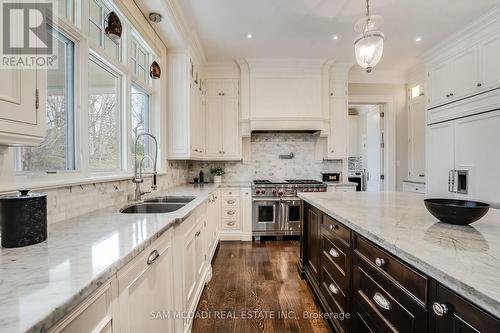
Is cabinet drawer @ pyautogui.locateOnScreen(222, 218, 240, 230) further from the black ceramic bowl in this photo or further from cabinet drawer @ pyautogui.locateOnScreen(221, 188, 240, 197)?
the black ceramic bowl

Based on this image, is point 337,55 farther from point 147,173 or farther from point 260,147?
point 147,173

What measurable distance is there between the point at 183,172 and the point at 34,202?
3.03 meters

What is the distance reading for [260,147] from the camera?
4453 mm

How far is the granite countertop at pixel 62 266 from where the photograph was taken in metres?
0.53

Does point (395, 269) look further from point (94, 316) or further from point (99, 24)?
point (99, 24)

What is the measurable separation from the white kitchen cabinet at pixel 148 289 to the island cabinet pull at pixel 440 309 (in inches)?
43.1

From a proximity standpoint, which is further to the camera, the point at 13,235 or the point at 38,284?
the point at 13,235

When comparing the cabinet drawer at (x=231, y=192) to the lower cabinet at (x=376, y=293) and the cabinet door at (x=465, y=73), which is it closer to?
the lower cabinet at (x=376, y=293)

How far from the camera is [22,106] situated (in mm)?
848

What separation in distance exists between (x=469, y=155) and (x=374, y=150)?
234 centimetres

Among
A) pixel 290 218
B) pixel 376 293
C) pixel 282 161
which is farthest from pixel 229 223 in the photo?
pixel 376 293

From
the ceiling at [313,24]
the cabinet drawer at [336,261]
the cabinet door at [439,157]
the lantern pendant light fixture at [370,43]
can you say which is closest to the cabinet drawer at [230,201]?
the cabinet drawer at [336,261]

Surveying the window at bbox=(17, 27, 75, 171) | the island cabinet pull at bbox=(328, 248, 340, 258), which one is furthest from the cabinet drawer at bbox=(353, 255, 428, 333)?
the window at bbox=(17, 27, 75, 171)

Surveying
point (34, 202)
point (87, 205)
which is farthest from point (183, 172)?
point (34, 202)
